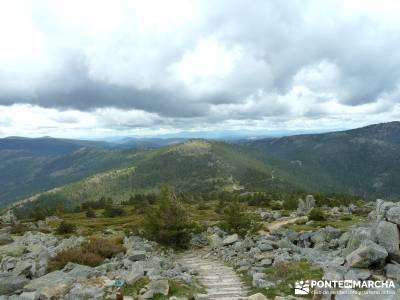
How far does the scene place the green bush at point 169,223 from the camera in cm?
4181

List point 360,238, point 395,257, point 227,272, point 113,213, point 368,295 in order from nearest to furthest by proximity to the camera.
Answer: point 368,295, point 395,257, point 360,238, point 227,272, point 113,213

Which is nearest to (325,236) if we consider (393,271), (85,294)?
(393,271)

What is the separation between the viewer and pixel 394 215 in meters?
24.6

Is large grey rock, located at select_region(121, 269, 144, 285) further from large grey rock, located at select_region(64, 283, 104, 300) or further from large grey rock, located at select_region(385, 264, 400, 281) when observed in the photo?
large grey rock, located at select_region(385, 264, 400, 281)

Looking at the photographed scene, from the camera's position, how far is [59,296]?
64.5 feet

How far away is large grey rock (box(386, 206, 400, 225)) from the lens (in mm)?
24347

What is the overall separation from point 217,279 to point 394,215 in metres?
12.1

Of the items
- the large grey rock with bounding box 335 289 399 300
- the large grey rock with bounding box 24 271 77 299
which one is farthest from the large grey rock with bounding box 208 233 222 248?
the large grey rock with bounding box 335 289 399 300

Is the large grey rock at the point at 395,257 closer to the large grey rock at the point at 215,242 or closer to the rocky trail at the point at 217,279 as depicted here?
the rocky trail at the point at 217,279

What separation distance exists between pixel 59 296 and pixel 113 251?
12907 millimetres

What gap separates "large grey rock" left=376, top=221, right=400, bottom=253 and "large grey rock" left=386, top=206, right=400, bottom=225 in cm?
52

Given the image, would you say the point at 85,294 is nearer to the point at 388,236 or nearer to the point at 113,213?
the point at 388,236

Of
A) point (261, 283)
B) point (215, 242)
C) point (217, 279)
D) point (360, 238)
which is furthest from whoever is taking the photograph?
point (215, 242)

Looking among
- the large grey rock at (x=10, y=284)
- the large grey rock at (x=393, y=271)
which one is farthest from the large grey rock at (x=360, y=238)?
the large grey rock at (x=10, y=284)
